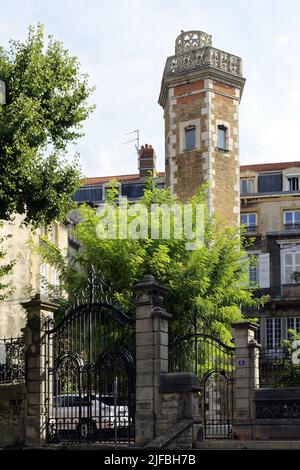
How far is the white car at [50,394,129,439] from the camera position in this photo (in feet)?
64.5

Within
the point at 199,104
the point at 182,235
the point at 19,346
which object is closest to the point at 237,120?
the point at 199,104

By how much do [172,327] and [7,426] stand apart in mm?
9018

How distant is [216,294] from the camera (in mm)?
30234

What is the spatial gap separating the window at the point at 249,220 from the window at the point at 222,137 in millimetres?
9437

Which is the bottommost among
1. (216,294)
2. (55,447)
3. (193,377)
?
(55,447)

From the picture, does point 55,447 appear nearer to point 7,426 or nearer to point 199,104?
point 7,426

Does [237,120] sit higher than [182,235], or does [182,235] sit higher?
[237,120]

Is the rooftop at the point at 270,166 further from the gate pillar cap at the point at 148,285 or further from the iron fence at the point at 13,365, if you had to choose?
the gate pillar cap at the point at 148,285

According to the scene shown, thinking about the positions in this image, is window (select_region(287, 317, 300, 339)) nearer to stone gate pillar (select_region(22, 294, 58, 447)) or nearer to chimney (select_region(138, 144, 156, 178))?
chimney (select_region(138, 144, 156, 178))

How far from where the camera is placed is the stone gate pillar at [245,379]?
2208cm

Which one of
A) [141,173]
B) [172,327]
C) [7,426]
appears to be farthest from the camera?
[141,173]

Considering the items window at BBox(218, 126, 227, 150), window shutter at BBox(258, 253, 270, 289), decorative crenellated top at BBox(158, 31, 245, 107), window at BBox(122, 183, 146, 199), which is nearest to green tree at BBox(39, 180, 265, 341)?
window at BBox(218, 126, 227, 150)

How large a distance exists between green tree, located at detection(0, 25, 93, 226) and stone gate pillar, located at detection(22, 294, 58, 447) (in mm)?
3988
